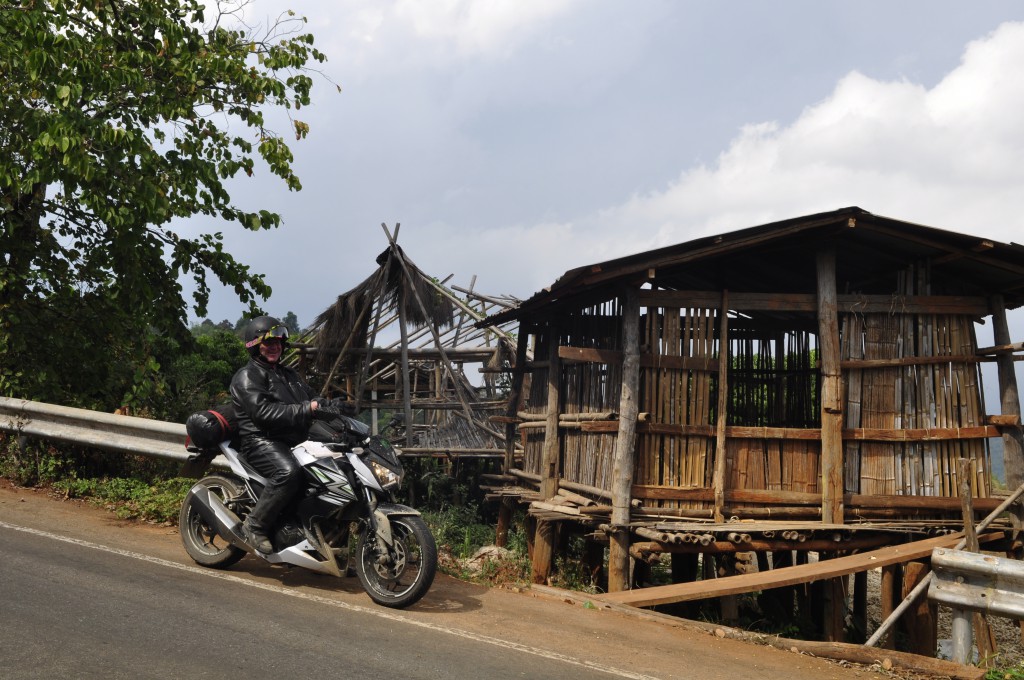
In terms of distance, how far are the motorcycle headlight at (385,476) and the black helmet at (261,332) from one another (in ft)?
4.40

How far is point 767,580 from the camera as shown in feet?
28.6

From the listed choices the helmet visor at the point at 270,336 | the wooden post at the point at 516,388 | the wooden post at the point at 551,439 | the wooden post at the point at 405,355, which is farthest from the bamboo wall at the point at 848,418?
the wooden post at the point at 405,355

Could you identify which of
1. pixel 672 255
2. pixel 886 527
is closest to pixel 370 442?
pixel 672 255

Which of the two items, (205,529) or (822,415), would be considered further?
(822,415)

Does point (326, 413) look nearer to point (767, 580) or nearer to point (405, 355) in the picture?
point (767, 580)

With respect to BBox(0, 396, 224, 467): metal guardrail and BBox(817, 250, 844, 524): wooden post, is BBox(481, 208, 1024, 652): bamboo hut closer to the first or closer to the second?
BBox(817, 250, 844, 524): wooden post

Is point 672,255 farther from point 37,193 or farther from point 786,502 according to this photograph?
point 37,193

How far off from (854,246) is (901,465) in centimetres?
285

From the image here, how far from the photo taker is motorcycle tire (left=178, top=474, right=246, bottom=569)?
22.4 feet

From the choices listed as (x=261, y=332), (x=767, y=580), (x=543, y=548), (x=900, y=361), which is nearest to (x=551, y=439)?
(x=543, y=548)

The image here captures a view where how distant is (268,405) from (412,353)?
1275 centimetres

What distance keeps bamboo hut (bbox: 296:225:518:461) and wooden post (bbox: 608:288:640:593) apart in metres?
6.43

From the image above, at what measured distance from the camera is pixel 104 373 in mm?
11352

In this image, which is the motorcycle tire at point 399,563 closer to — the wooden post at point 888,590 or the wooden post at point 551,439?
the wooden post at point 551,439
